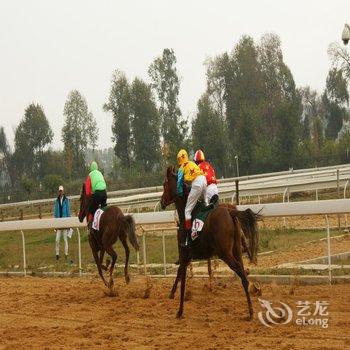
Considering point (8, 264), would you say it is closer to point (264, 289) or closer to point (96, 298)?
point (96, 298)

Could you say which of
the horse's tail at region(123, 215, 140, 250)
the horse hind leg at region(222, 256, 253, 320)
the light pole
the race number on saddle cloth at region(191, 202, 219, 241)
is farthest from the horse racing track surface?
the light pole

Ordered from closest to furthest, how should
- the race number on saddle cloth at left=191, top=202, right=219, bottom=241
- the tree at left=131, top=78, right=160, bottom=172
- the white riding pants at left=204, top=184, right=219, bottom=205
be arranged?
the race number on saddle cloth at left=191, top=202, right=219, bottom=241 → the white riding pants at left=204, top=184, right=219, bottom=205 → the tree at left=131, top=78, right=160, bottom=172

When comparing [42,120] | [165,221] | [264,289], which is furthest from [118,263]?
[42,120]

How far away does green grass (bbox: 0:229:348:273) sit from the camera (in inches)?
591

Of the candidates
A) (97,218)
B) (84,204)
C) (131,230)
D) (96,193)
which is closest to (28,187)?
(84,204)

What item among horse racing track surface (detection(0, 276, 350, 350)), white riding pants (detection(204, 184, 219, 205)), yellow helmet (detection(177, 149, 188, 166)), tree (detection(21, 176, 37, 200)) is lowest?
horse racing track surface (detection(0, 276, 350, 350))

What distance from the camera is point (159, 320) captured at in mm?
9664

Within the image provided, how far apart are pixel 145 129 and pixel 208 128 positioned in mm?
12963

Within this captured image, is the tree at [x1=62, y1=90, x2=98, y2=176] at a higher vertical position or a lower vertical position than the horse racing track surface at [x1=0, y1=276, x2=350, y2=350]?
higher

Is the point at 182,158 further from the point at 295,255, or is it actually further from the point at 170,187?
the point at 295,255

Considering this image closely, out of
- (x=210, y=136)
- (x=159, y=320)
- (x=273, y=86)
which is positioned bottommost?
(x=159, y=320)

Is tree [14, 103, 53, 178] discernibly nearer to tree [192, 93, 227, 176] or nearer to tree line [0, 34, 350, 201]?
tree line [0, 34, 350, 201]

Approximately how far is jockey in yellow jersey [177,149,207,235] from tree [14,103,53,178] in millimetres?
67947

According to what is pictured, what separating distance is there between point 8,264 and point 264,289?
29.8ft
